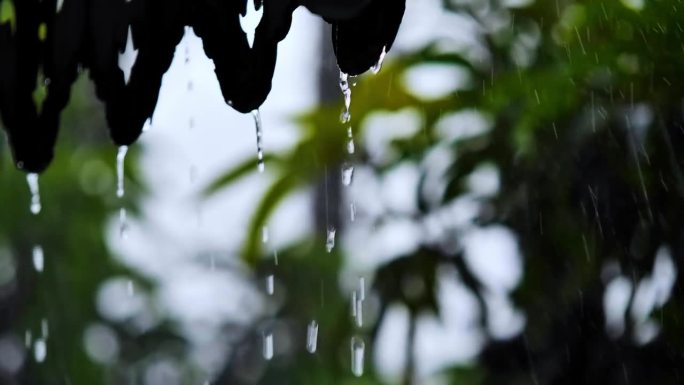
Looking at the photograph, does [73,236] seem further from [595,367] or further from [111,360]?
[595,367]

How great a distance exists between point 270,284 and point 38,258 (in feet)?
2.30

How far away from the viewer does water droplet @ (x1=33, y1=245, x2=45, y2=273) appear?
3.06m

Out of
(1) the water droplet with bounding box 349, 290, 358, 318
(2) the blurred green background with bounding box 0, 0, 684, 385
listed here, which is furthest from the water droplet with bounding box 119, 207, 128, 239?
(1) the water droplet with bounding box 349, 290, 358, 318

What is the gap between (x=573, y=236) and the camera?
1521 millimetres

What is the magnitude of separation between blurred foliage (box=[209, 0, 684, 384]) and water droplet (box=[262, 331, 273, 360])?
47.0 inches

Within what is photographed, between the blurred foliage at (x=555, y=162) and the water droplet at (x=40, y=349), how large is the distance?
58.1 inches

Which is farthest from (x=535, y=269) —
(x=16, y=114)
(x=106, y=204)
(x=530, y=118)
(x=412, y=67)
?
(x=106, y=204)

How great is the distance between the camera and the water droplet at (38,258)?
3.06 meters

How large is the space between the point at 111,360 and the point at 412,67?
6.14 feet

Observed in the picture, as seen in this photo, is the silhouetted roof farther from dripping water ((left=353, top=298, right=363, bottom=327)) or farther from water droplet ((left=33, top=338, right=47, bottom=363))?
water droplet ((left=33, top=338, right=47, bottom=363))

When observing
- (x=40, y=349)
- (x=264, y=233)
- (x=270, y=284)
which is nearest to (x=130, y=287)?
(x=40, y=349)

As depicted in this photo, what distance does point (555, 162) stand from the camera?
155 cm

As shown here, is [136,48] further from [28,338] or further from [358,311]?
[28,338]

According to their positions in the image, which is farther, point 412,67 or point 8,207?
point 8,207
